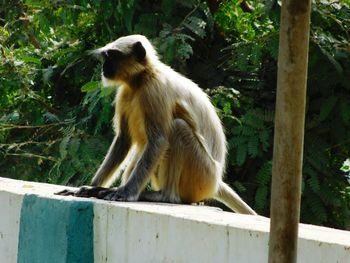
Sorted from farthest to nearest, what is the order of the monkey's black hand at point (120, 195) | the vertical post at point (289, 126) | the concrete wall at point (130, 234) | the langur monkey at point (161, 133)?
1. the langur monkey at point (161, 133)
2. the monkey's black hand at point (120, 195)
3. the concrete wall at point (130, 234)
4. the vertical post at point (289, 126)

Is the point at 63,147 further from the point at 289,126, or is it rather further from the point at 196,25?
the point at 289,126

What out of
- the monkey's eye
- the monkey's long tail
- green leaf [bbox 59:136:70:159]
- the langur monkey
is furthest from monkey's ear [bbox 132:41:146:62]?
green leaf [bbox 59:136:70:159]

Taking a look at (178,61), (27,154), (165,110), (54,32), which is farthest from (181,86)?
(54,32)

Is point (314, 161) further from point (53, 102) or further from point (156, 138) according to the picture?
point (53, 102)

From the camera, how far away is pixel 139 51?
5.84 meters

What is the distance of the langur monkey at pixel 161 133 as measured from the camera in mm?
5480

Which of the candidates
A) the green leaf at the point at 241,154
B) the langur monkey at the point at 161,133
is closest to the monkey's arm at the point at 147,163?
the langur monkey at the point at 161,133

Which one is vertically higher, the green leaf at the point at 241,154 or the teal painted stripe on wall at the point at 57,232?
the green leaf at the point at 241,154

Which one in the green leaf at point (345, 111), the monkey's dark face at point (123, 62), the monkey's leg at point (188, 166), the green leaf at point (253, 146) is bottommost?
the monkey's leg at point (188, 166)

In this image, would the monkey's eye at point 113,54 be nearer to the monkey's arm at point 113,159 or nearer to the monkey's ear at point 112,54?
the monkey's ear at point 112,54

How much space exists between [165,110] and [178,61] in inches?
95.1

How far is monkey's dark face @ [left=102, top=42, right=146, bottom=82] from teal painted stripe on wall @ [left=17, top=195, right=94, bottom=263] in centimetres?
163

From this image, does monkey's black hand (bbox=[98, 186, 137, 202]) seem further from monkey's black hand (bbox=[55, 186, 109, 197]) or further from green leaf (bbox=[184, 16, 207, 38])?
green leaf (bbox=[184, 16, 207, 38])

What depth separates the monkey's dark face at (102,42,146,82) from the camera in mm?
5809
